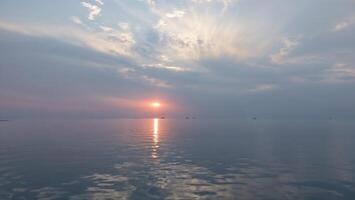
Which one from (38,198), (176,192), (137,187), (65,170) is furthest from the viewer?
(65,170)

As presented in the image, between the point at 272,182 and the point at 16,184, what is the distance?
30612mm

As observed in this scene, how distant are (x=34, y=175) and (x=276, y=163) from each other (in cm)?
3860

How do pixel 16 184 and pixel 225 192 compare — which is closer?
pixel 225 192

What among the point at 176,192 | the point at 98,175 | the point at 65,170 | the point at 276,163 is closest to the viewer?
the point at 176,192

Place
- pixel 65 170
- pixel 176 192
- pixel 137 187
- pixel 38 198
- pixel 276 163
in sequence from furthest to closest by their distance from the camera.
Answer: pixel 276 163
pixel 65 170
pixel 137 187
pixel 176 192
pixel 38 198

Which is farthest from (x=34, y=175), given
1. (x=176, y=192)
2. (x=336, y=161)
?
(x=336, y=161)

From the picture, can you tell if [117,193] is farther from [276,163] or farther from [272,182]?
[276,163]

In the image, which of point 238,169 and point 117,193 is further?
point 238,169

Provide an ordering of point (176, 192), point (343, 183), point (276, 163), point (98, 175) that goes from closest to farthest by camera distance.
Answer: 1. point (176, 192)
2. point (343, 183)
3. point (98, 175)
4. point (276, 163)

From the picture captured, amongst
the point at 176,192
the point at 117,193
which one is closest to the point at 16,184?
the point at 117,193

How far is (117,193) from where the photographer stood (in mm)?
32281

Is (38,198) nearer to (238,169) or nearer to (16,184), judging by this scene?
(16,184)

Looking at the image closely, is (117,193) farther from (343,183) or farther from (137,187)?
(343,183)

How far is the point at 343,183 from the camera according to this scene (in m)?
38.7
